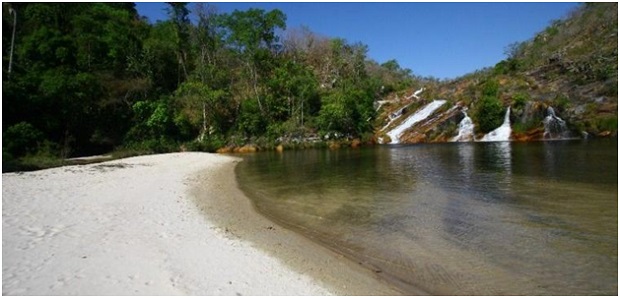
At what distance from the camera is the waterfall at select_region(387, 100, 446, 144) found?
1887 inches

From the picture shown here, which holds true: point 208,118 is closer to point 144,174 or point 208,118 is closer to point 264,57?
point 264,57

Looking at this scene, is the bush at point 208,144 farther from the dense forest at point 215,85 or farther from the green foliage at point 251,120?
the green foliage at point 251,120

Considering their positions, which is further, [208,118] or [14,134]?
[208,118]

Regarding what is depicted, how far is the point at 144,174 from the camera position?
1839cm

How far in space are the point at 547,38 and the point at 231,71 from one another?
61.7m

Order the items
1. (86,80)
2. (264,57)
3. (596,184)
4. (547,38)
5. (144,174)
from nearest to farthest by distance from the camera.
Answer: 1. (596,184)
2. (144,174)
3. (86,80)
4. (264,57)
5. (547,38)

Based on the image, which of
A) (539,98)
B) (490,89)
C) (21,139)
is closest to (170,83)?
(21,139)

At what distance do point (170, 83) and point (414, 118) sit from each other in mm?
33365

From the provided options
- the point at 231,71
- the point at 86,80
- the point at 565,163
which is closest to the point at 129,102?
the point at 86,80

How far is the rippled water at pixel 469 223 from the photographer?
641cm

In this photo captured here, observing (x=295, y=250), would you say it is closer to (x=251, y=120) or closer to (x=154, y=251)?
(x=154, y=251)

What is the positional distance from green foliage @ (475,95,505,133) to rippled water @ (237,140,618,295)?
26.6 m

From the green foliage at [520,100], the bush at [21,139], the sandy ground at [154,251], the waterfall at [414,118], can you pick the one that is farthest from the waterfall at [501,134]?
the bush at [21,139]

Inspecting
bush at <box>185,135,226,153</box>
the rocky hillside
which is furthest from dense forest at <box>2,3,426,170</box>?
the rocky hillside
